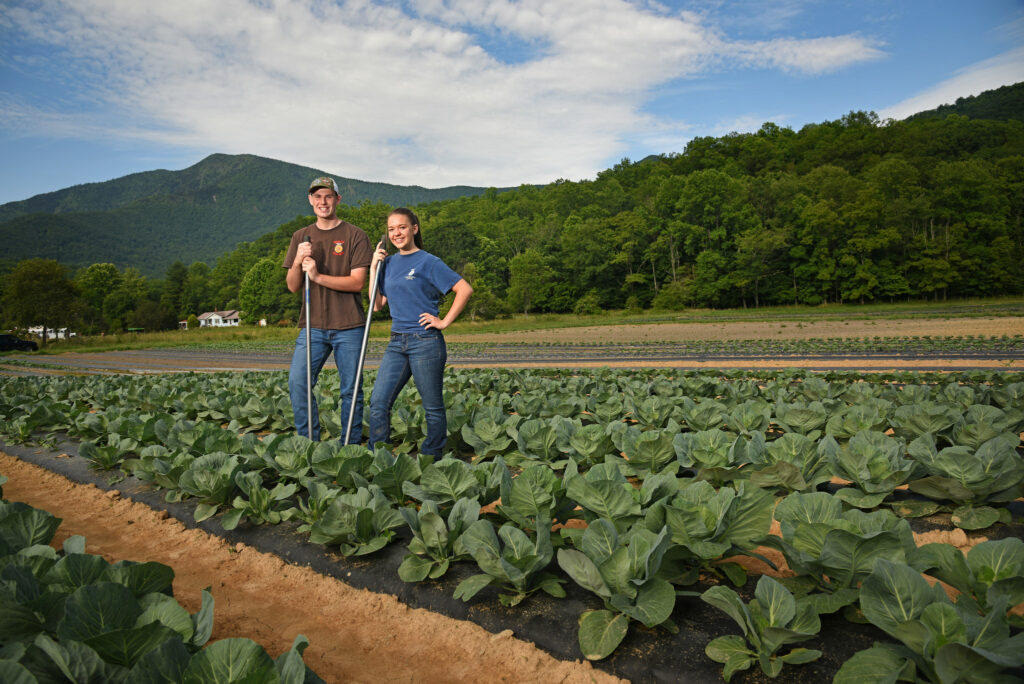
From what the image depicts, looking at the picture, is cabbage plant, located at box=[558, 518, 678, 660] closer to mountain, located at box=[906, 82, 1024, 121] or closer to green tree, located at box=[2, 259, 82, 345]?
green tree, located at box=[2, 259, 82, 345]

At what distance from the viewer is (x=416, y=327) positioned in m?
4.12

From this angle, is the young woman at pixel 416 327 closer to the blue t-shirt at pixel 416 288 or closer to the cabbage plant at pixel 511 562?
the blue t-shirt at pixel 416 288

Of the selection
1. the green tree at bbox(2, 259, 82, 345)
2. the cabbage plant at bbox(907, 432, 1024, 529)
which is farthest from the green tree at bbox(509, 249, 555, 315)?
the cabbage plant at bbox(907, 432, 1024, 529)

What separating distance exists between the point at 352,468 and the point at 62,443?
457 centimetres

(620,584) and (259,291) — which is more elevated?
(259,291)

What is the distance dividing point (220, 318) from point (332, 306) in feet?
463

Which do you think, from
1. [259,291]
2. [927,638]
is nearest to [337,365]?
[927,638]

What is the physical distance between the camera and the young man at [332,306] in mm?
4645

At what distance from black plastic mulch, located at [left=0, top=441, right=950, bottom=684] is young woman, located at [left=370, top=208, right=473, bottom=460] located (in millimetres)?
1237

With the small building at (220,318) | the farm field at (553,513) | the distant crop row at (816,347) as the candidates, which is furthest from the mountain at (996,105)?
the small building at (220,318)

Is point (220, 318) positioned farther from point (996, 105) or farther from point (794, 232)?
point (996, 105)

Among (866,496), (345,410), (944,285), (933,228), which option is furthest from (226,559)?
(933,228)

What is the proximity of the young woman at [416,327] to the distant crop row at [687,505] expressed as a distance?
523mm

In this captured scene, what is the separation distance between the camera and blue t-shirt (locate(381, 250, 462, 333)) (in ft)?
13.5
